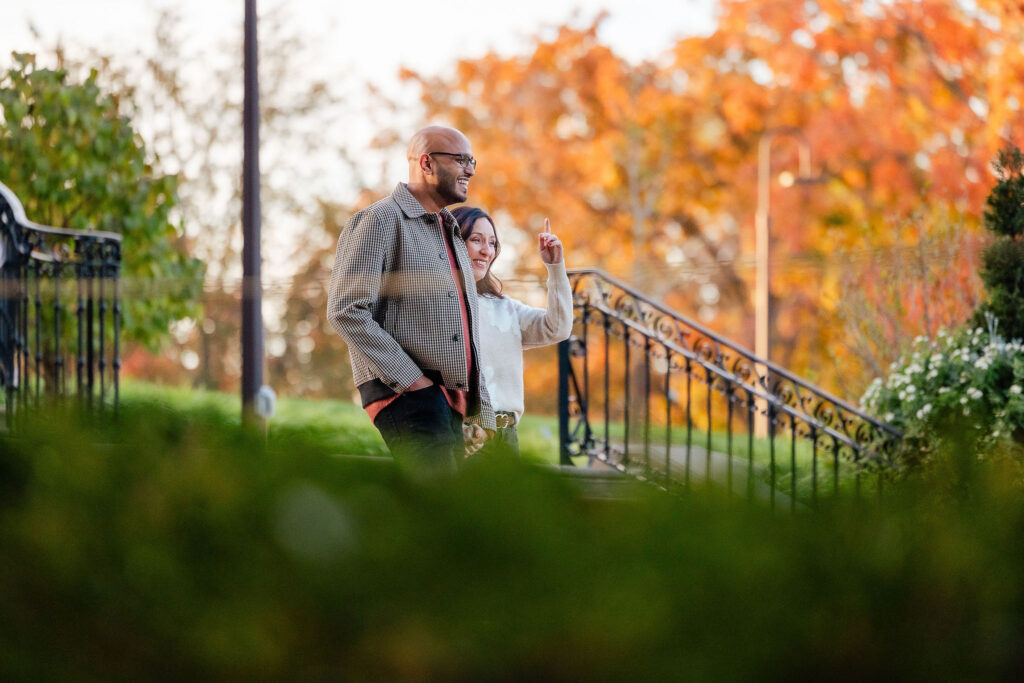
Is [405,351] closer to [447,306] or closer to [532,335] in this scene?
[447,306]

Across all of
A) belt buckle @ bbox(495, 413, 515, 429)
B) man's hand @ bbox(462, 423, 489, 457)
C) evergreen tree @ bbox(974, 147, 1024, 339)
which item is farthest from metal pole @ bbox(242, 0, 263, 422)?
evergreen tree @ bbox(974, 147, 1024, 339)

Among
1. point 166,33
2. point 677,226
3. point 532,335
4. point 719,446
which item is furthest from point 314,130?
point 532,335

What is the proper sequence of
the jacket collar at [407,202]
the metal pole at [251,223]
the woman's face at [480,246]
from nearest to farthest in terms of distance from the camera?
the jacket collar at [407,202]
the woman's face at [480,246]
the metal pole at [251,223]

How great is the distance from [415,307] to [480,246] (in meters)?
0.65

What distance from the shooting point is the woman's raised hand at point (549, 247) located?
3.56m

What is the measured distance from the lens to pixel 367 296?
3275 mm

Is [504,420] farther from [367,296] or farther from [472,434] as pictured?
[367,296]

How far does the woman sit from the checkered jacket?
469 mm

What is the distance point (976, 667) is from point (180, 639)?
1.59ft

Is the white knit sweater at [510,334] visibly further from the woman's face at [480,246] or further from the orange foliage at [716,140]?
the orange foliage at [716,140]

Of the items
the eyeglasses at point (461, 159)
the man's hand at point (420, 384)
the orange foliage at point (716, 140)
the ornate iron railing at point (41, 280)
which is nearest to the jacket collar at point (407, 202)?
the eyeglasses at point (461, 159)

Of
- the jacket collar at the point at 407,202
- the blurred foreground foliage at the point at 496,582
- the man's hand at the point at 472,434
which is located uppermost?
the jacket collar at the point at 407,202

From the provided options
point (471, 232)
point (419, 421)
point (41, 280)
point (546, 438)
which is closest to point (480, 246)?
point (471, 232)

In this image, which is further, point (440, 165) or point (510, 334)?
point (510, 334)
